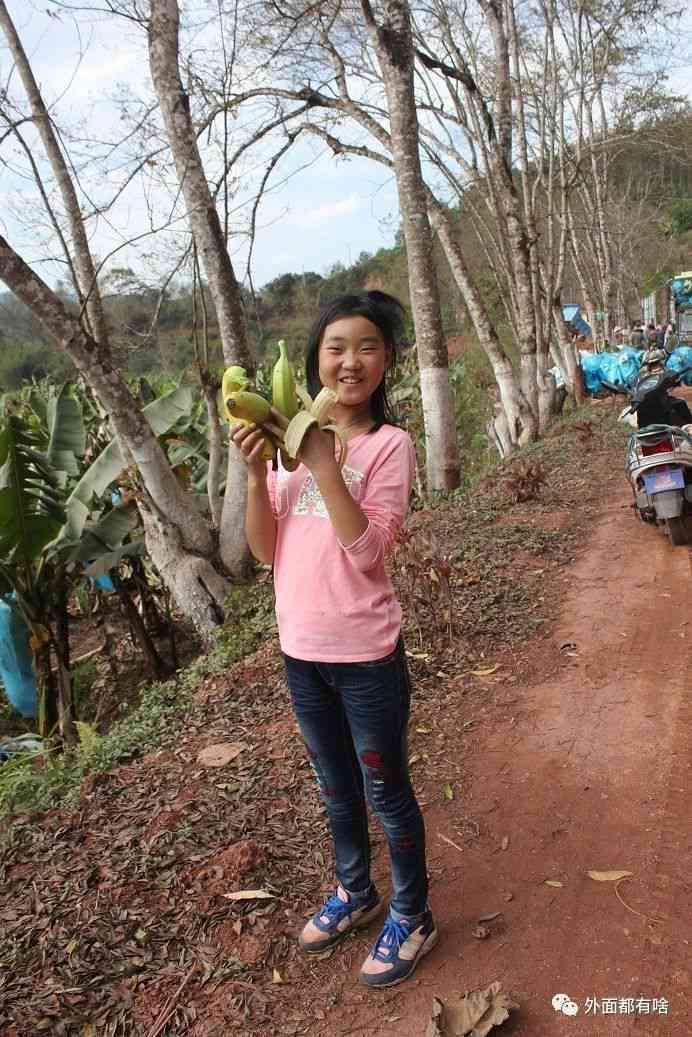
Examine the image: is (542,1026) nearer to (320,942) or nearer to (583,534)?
(320,942)

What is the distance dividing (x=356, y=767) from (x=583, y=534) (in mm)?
4546

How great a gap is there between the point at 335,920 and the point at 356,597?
1.07 metres

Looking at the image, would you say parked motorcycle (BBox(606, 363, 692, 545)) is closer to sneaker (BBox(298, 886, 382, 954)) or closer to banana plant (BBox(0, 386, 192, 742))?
banana plant (BBox(0, 386, 192, 742))

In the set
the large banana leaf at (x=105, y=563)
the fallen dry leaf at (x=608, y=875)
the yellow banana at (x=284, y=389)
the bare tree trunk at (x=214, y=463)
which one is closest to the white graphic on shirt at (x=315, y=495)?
the yellow banana at (x=284, y=389)

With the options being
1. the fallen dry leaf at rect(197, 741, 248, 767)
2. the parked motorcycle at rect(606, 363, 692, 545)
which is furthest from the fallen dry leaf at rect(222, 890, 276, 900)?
the parked motorcycle at rect(606, 363, 692, 545)

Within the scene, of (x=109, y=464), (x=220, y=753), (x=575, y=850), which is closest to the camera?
(x=575, y=850)

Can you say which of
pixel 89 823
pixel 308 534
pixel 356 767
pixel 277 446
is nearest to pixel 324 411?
pixel 277 446

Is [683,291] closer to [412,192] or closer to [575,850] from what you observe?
[412,192]

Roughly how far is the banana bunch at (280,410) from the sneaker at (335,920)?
1.38m

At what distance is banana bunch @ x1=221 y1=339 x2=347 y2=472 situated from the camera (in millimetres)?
1654

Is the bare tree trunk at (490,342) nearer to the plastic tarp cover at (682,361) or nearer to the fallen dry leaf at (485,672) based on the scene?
the fallen dry leaf at (485,672)

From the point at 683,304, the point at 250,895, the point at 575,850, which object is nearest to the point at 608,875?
the point at 575,850

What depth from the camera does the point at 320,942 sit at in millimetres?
2248

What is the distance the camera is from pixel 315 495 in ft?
6.50
